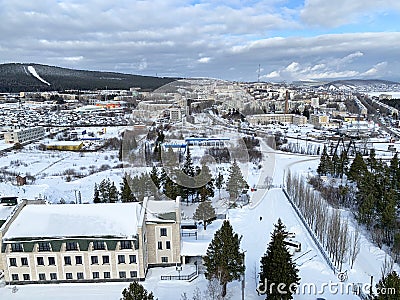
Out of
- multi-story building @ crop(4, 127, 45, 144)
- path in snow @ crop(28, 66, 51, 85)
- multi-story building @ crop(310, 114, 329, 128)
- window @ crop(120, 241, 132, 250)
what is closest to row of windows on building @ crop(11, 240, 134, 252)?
window @ crop(120, 241, 132, 250)

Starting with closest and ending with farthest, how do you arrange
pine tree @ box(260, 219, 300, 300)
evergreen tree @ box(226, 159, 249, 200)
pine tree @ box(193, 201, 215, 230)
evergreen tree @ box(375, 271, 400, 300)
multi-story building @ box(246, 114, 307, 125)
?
1. evergreen tree @ box(375, 271, 400, 300)
2. pine tree @ box(260, 219, 300, 300)
3. pine tree @ box(193, 201, 215, 230)
4. evergreen tree @ box(226, 159, 249, 200)
5. multi-story building @ box(246, 114, 307, 125)

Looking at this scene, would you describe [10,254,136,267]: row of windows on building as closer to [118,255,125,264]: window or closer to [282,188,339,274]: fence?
[118,255,125,264]: window

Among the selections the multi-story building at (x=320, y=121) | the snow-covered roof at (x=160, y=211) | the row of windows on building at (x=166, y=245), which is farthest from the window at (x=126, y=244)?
the multi-story building at (x=320, y=121)

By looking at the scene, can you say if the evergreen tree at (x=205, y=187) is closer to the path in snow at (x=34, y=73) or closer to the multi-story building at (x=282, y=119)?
the multi-story building at (x=282, y=119)

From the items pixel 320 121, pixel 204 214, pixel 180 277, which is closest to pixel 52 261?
pixel 180 277

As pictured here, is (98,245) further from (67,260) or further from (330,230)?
(330,230)

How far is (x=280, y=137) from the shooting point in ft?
95.7

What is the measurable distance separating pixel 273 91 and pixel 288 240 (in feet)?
134

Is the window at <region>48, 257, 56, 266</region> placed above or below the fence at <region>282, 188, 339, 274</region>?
above

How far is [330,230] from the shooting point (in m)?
9.27

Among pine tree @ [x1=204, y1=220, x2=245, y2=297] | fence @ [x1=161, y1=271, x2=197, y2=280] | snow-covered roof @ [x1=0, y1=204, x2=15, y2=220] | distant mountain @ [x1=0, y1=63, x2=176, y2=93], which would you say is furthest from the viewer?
distant mountain @ [x1=0, y1=63, x2=176, y2=93]

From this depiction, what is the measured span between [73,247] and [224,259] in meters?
3.26

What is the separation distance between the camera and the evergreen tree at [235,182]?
1282cm

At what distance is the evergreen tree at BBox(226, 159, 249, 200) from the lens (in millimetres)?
12824
